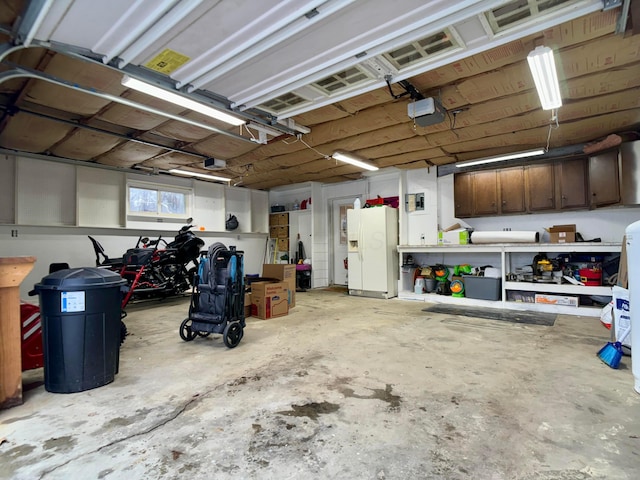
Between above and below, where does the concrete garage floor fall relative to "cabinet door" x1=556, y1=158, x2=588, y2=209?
below

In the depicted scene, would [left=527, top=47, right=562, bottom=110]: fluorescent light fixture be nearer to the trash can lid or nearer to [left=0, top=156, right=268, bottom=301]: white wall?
the trash can lid

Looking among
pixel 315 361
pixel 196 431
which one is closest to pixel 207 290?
pixel 315 361

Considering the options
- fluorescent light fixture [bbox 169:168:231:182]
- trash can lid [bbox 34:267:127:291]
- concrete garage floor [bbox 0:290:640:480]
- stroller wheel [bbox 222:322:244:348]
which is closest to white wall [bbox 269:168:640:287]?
fluorescent light fixture [bbox 169:168:231:182]

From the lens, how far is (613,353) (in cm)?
287

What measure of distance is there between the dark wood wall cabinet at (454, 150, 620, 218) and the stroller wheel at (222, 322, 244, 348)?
16.0ft

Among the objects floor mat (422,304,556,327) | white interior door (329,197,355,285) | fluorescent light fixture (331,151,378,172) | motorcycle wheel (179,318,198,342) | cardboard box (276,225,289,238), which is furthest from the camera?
cardboard box (276,225,289,238)

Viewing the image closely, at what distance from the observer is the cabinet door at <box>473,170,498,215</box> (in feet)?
19.6

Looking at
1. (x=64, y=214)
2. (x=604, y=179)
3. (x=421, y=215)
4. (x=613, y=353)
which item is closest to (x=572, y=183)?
(x=604, y=179)

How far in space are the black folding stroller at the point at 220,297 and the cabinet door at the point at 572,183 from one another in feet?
17.9

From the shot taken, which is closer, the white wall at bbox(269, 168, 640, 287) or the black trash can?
the black trash can

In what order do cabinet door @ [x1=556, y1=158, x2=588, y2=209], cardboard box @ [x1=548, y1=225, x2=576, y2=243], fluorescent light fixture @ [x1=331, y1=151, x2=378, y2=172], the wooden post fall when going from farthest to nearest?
fluorescent light fixture @ [x1=331, y1=151, x2=378, y2=172], cabinet door @ [x1=556, y1=158, x2=588, y2=209], cardboard box @ [x1=548, y1=225, x2=576, y2=243], the wooden post

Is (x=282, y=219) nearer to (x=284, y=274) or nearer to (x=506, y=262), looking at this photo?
(x=284, y=274)

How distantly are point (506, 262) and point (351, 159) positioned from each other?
349cm

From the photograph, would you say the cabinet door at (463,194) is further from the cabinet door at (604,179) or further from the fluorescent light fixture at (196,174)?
the fluorescent light fixture at (196,174)
